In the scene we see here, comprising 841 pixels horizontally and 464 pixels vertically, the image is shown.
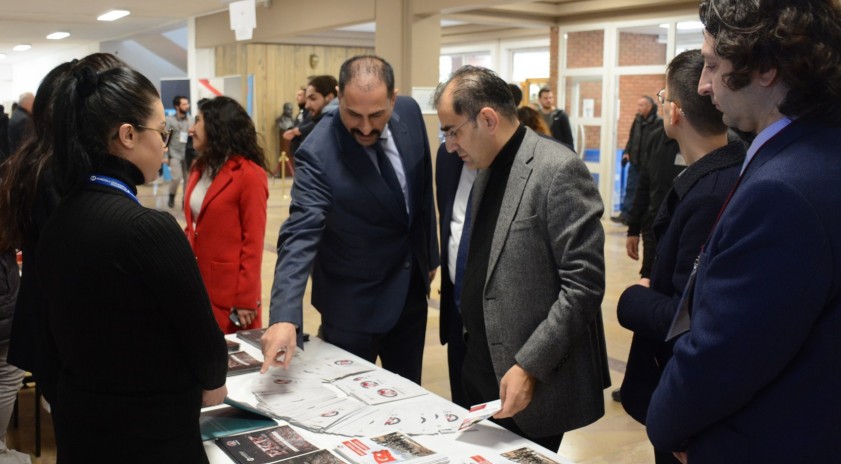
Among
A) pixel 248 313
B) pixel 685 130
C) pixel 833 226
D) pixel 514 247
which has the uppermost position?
pixel 685 130

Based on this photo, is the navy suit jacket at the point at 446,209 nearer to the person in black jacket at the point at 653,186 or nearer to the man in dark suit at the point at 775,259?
the man in dark suit at the point at 775,259

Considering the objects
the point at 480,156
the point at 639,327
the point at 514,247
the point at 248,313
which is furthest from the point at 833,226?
the point at 248,313

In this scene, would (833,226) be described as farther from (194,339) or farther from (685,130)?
(194,339)

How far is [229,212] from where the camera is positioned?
3.42 m

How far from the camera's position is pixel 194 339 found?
60.2 inches

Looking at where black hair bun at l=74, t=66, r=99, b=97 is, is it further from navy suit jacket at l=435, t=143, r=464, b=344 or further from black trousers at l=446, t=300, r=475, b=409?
black trousers at l=446, t=300, r=475, b=409

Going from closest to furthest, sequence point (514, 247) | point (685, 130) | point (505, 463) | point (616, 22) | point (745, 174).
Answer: point (745, 174) → point (505, 463) → point (685, 130) → point (514, 247) → point (616, 22)

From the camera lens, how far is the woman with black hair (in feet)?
4.78

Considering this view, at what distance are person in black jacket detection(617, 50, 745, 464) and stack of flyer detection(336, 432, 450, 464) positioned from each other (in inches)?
18.6

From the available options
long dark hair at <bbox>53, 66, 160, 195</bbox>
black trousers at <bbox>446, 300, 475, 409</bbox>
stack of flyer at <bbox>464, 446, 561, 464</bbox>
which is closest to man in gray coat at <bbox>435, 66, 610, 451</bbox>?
stack of flyer at <bbox>464, 446, 561, 464</bbox>

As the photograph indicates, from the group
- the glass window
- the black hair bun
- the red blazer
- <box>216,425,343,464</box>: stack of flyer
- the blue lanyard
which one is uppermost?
the glass window

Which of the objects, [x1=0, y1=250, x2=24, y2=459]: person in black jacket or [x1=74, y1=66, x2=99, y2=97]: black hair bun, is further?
[x1=0, y1=250, x2=24, y2=459]: person in black jacket

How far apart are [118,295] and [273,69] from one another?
16208 mm

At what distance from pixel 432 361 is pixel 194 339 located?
3.49 meters
